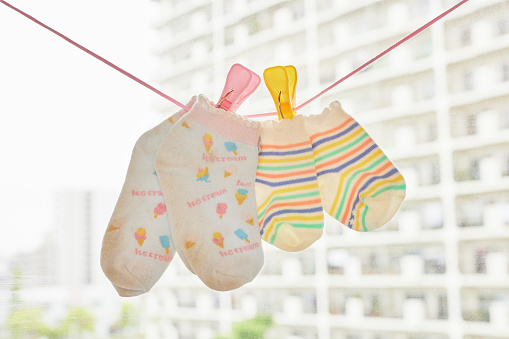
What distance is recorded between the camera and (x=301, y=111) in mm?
1531

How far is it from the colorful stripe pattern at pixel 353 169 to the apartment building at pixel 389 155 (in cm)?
41

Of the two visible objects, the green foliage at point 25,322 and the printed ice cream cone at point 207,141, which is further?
the green foliage at point 25,322

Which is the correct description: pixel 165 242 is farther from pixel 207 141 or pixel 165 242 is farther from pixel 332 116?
pixel 332 116

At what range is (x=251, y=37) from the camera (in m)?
1.61

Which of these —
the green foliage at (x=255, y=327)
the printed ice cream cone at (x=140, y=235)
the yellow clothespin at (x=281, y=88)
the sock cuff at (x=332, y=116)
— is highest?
the yellow clothespin at (x=281, y=88)

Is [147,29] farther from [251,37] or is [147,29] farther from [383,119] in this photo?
[383,119]

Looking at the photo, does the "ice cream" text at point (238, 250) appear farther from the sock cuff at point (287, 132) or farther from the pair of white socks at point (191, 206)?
the sock cuff at point (287, 132)

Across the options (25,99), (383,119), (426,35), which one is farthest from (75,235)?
(426,35)

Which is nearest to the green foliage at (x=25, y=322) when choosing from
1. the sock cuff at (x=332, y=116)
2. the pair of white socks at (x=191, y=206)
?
the pair of white socks at (x=191, y=206)

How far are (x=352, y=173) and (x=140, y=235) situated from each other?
1.30ft

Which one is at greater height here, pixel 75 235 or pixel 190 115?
pixel 190 115

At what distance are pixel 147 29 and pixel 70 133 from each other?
0.39 meters

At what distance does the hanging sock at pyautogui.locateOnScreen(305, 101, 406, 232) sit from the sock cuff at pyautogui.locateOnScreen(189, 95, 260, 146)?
0.36 feet

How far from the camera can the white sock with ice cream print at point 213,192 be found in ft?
3.21
